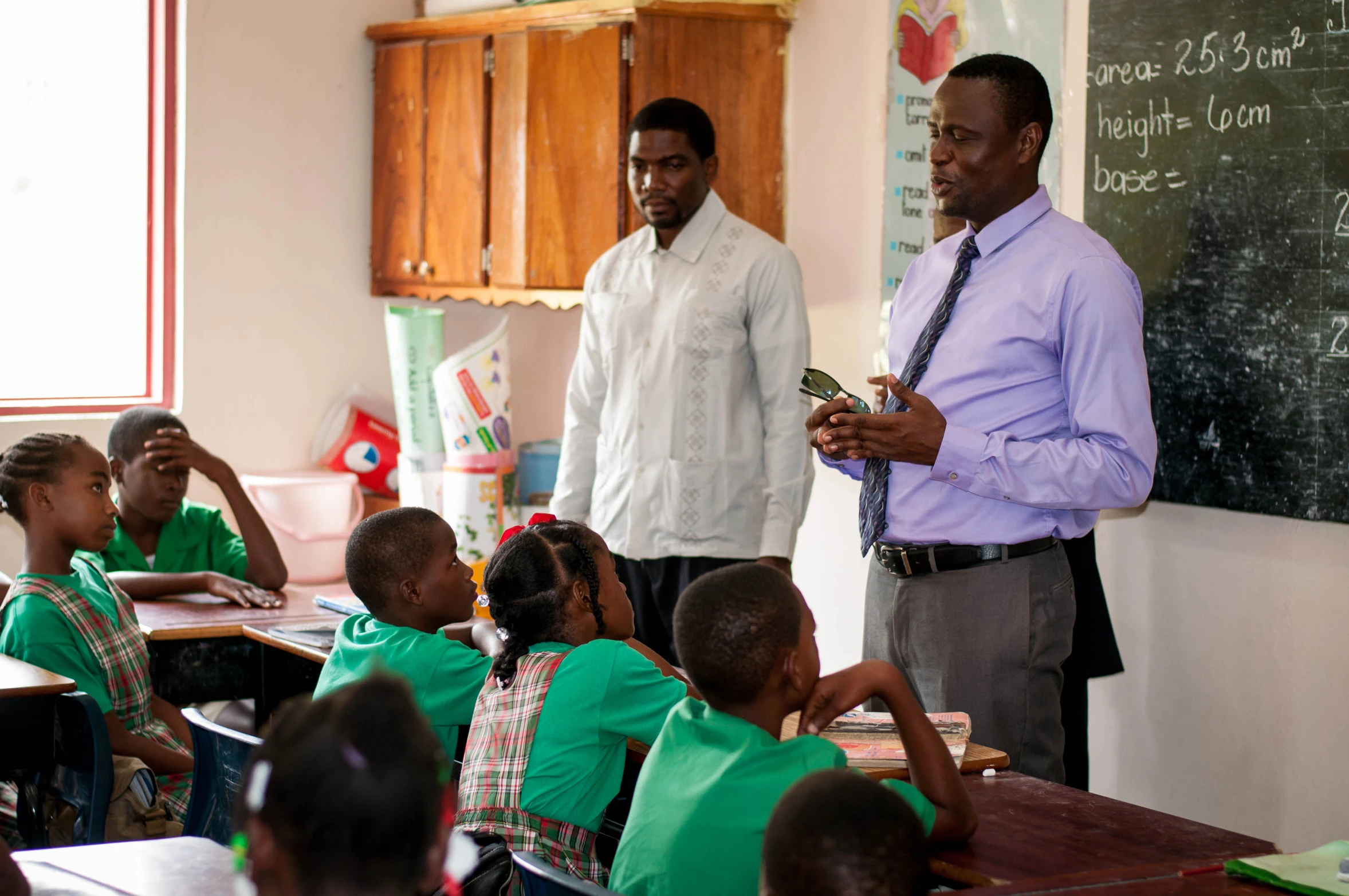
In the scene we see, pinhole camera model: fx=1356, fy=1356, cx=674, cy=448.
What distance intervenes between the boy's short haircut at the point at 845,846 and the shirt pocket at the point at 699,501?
2086mm

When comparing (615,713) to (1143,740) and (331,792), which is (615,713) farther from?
(1143,740)

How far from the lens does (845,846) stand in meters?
1.08

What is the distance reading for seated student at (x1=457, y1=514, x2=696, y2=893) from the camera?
1.90 m

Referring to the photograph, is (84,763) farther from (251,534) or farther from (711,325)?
(711,325)

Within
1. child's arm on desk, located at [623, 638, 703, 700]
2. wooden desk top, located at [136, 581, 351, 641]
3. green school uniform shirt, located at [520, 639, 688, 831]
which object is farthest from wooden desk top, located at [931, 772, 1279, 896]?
wooden desk top, located at [136, 581, 351, 641]

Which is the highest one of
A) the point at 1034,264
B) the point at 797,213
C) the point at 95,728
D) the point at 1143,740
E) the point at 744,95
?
the point at 744,95

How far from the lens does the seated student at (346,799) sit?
86 cm

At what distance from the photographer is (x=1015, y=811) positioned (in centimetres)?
166

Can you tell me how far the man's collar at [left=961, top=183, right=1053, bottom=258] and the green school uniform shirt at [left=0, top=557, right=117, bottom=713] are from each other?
1818 millimetres

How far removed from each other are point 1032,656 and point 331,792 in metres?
1.51

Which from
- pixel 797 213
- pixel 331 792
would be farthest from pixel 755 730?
pixel 797 213

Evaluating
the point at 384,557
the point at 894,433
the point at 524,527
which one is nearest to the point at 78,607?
the point at 384,557

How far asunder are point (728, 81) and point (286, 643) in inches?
83.4

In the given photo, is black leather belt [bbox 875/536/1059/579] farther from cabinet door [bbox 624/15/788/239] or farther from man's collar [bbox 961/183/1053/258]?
cabinet door [bbox 624/15/788/239]
